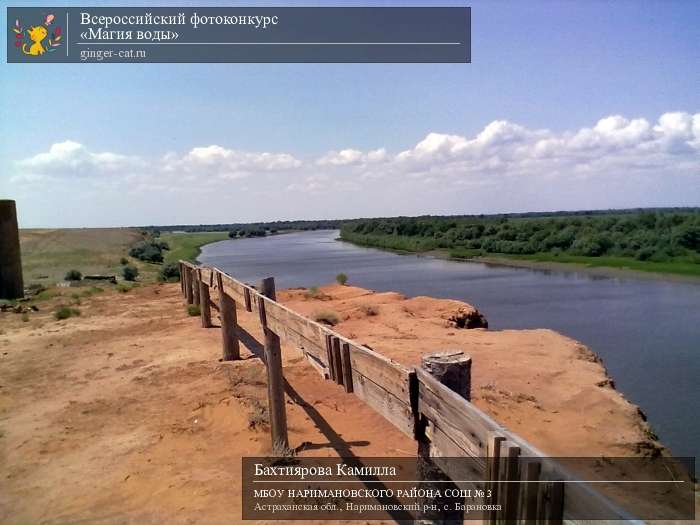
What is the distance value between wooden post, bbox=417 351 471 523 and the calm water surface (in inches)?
292

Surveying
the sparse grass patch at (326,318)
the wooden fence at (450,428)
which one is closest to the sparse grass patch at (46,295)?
the sparse grass patch at (326,318)

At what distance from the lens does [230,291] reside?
24.5 ft

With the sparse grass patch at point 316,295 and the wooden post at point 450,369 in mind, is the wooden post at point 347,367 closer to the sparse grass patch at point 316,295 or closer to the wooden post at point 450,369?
the wooden post at point 450,369

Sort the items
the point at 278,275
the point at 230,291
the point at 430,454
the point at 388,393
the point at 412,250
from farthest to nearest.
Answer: the point at 412,250
the point at 278,275
the point at 230,291
the point at 388,393
the point at 430,454

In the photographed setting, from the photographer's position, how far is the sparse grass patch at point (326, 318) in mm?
14203

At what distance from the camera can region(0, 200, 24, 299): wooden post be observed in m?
18.2

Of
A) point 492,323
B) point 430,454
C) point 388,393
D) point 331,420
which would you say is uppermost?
point 388,393

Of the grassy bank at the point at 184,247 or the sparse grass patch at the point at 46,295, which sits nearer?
the sparse grass patch at the point at 46,295

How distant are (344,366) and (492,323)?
1603cm

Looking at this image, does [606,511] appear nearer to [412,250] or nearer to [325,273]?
[325,273]

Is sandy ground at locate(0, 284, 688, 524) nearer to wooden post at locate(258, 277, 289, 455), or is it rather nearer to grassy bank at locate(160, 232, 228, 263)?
wooden post at locate(258, 277, 289, 455)

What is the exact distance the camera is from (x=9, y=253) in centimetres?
1836

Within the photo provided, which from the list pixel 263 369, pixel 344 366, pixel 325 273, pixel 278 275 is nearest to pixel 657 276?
pixel 325 273

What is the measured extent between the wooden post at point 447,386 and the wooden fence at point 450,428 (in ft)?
0.06
